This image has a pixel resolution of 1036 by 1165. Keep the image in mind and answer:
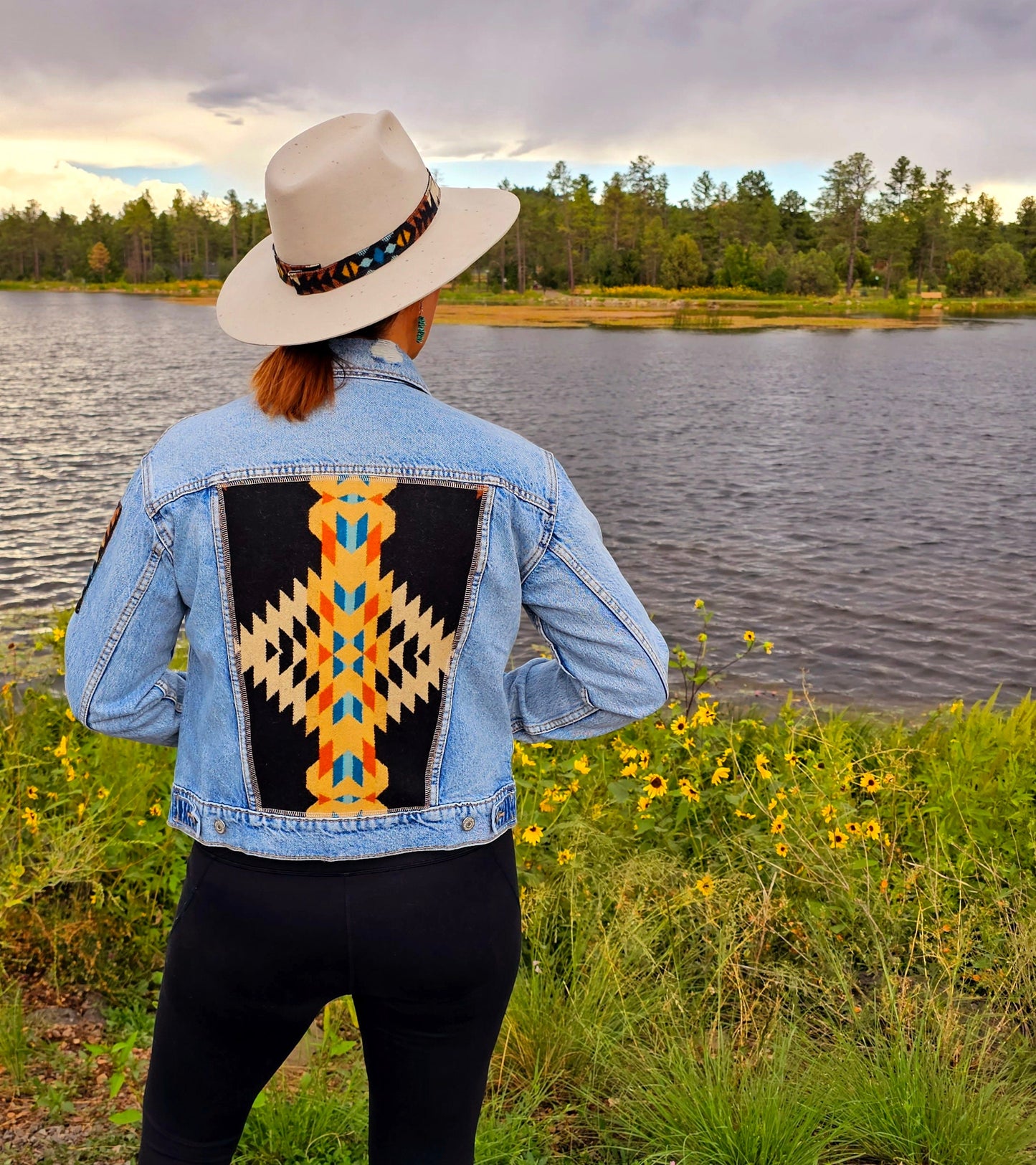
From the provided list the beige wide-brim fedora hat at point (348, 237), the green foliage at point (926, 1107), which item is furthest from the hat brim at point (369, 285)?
the green foliage at point (926, 1107)

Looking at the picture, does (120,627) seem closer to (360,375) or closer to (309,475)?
(309,475)

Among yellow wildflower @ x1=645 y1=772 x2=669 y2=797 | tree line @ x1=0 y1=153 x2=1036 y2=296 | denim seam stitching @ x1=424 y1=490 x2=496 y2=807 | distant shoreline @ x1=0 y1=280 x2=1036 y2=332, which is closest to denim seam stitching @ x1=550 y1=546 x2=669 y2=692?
denim seam stitching @ x1=424 y1=490 x2=496 y2=807

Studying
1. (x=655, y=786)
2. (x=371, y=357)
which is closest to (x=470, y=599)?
(x=371, y=357)

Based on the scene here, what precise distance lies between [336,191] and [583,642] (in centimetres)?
81

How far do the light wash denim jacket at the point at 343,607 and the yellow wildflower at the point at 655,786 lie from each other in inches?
85.8

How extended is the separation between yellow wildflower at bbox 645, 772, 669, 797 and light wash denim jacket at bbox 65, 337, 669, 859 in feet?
7.15

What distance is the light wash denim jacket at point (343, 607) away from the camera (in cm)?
161

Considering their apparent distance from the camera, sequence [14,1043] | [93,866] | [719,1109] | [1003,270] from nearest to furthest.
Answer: [719,1109], [14,1043], [93,866], [1003,270]

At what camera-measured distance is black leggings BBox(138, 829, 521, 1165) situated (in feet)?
5.44

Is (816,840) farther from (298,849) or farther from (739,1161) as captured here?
(298,849)

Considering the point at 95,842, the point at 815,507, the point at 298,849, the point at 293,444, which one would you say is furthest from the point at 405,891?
the point at 815,507

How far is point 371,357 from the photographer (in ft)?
5.57

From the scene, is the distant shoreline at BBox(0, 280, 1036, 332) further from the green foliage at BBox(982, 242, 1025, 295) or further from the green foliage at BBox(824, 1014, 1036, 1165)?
the green foliage at BBox(824, 1014, 1036, 1165)

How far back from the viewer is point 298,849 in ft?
5.47
